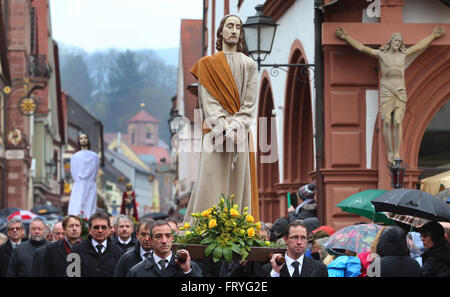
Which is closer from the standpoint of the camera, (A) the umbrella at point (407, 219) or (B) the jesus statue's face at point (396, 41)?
(A) the umbrella at point (407, 219)

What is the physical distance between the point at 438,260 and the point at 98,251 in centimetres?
320

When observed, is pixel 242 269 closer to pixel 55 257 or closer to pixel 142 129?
pixel 55 257

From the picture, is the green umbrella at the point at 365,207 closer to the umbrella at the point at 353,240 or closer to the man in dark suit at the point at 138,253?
the umbrella at the point at 353,240

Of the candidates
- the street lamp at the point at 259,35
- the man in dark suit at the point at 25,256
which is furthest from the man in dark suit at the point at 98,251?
the street lamp at the point at 259,35

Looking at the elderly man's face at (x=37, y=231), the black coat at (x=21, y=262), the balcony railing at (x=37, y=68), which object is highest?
the balcony railing at (x=37, y=68)

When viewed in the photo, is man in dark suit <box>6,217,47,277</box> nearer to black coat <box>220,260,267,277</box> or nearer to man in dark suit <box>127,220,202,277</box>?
man in dark suit <box>127,220,202,277</box>

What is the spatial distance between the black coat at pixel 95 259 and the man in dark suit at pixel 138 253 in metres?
0.36

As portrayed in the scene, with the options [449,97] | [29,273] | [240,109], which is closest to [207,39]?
[449,97]

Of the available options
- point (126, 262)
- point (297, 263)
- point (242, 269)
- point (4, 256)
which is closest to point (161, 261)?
point (242, 269)

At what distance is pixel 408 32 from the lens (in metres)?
16.3

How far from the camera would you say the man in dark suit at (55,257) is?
991 centimetres

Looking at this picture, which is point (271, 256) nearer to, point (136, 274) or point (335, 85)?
point (136, 274)

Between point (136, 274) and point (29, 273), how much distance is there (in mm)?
4190

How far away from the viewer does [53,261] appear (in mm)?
10039
